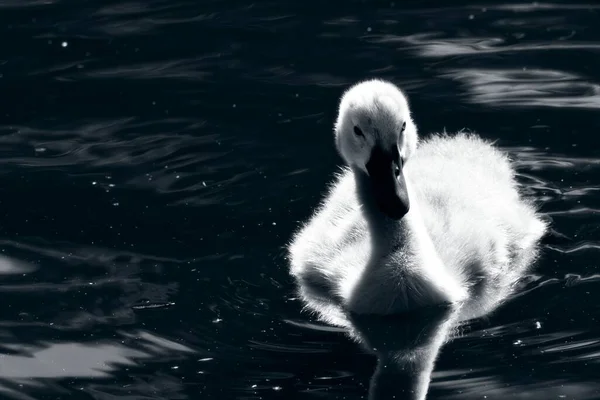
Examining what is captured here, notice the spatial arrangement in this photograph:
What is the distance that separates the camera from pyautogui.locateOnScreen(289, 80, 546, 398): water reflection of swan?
648cm

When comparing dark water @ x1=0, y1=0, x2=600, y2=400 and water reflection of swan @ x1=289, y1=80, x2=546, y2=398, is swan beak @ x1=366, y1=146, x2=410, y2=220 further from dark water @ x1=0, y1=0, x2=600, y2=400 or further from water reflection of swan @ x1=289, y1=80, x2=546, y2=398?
dark water @ x1=0, y1=0, x2=600, y2=400

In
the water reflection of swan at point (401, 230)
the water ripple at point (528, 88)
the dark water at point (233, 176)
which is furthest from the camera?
the water ripple at point (528, 88)

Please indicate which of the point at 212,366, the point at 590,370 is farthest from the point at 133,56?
the point at 590,370

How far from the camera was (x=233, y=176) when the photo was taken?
8.00m

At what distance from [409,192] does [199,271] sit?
117cm

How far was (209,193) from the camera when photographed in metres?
7.82

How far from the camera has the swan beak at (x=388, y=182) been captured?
20.5 ft

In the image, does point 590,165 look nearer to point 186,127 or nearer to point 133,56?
point 186,127

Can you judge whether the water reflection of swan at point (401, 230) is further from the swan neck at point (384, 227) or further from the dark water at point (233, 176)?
the dark water at point (233, 176)

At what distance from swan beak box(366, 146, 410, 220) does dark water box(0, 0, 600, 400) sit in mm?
661

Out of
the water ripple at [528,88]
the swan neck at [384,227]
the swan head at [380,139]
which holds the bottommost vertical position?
the swan neck at [384,227]

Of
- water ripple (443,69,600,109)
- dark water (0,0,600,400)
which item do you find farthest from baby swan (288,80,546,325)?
water ripple (443,69,600,109)

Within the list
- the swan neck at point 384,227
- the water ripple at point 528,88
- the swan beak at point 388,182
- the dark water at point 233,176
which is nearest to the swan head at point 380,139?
the swan beak at point 388,182

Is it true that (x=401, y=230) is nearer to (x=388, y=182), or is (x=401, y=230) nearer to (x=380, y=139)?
(x=388, y=182)
